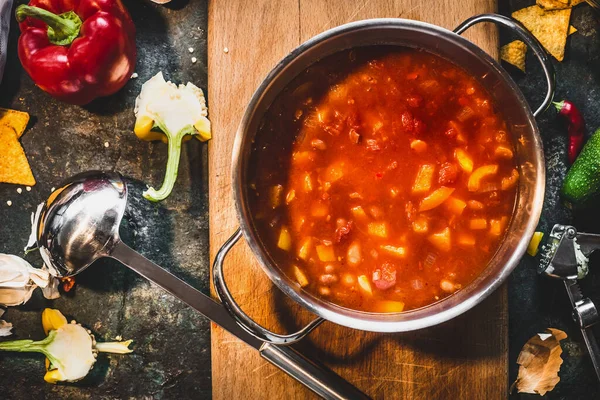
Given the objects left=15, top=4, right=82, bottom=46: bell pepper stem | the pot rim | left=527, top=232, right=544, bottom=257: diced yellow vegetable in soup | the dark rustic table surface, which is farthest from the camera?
the dark rustic table surface

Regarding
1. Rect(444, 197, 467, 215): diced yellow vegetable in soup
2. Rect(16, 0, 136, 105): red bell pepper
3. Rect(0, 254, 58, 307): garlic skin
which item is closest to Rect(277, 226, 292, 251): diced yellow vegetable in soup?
Rect(444, 197, 467, 215): diced yellow vegetable in soup

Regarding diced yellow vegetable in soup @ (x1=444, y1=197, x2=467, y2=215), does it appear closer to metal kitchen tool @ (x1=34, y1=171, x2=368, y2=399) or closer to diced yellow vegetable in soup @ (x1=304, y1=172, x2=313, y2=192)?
diced yellow vegetable in soup @ (x1=304, y1=172, x2=313, y2=192)

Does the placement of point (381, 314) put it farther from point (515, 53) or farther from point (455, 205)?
point (515, 53)

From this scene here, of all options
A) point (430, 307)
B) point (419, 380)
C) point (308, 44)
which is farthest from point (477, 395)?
point (308, 44)

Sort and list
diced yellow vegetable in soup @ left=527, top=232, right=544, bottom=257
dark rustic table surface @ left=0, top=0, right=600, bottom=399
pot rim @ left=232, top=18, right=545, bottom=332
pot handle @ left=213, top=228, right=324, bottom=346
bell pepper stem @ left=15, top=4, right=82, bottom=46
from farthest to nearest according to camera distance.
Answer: dark rustic table surface @ left=0, top=0, right=600, bottom=399, diced yellow vegetable in soup @ left=527, top=232, right=544, bottom=257, bell pepper stem @ left=15, top=4, right=82, bottom=46, pot handle @ left=213, top=228, right=324, bottom=346, pot rim @ left=232, top=18, right=545, bottom=332

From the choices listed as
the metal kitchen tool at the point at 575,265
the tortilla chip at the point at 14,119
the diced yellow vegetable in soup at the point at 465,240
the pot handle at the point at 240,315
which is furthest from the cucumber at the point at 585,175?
the tortilla chip at the point at 14,119

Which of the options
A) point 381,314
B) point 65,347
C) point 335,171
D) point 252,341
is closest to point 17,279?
point 65,347
